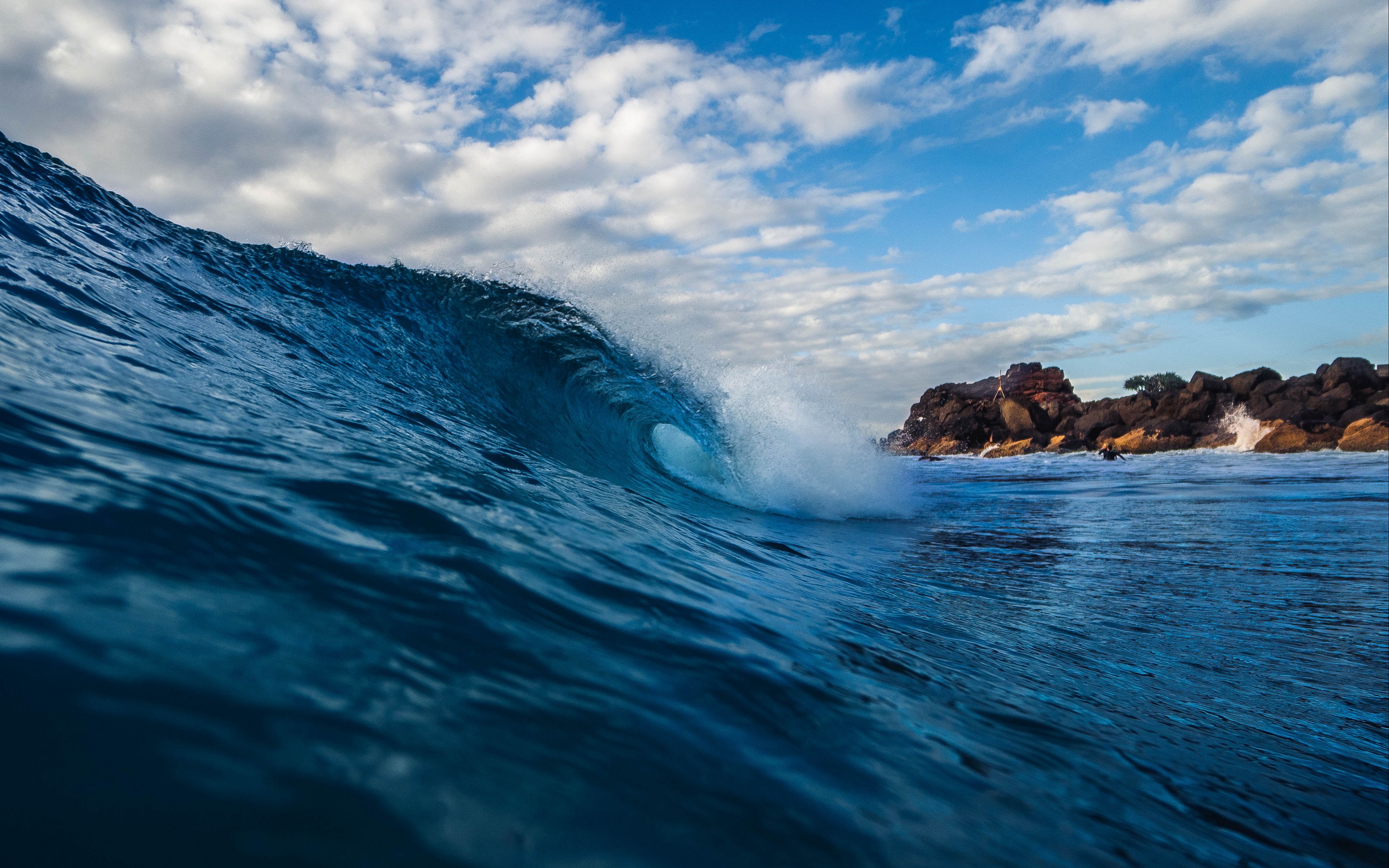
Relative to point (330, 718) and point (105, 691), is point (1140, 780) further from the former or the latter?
point (105, 691)

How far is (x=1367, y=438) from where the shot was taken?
2314 cm

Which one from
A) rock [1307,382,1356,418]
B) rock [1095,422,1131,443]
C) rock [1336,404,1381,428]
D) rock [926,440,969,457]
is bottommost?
rock [926,440,969,457]

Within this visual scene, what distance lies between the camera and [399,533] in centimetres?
198

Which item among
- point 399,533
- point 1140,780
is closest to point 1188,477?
point 1140,780

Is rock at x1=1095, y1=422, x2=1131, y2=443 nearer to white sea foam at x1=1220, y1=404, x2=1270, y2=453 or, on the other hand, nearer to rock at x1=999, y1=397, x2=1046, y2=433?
white sea foam at x1=1220, y1=404, x2=1270, y2=453

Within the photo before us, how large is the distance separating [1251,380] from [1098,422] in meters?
6.46

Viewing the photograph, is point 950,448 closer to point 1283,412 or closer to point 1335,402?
point 1283,412

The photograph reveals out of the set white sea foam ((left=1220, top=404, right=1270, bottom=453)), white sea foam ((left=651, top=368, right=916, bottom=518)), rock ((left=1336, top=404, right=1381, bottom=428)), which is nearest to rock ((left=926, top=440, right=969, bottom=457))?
white sea foam ((left=1220, top=404, right=1270, bottom=453))

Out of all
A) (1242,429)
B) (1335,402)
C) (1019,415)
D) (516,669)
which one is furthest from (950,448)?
(516,669)

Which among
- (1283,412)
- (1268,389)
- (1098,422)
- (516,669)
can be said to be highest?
(1268,389)

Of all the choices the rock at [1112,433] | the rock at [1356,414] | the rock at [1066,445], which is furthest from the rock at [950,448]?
the rock at [1356,414]

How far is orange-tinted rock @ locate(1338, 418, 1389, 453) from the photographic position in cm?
2288

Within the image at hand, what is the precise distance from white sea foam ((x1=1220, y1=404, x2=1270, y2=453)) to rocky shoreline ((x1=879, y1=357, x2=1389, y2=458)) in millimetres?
55

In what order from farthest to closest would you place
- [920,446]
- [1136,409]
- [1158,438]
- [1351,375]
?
1. [920,446]
2. [1136,409]
3. [1158,438]
4. [1351,375]
